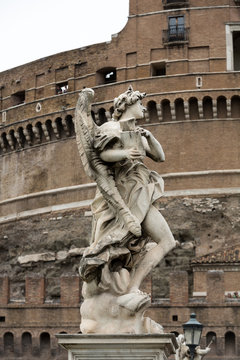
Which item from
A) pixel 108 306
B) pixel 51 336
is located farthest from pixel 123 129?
pixel 51 336

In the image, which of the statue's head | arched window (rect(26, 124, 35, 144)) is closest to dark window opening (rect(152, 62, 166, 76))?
arched window (rect(26, 124, 35, 144))

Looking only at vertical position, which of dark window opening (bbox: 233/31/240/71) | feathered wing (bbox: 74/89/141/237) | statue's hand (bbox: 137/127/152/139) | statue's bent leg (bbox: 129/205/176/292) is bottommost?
statue's bent leg (bbox: 129/205/176/292)

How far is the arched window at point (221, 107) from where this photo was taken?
3156cm

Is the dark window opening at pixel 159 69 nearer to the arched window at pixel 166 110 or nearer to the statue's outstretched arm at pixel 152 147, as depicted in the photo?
the arched window at pixel 166 110

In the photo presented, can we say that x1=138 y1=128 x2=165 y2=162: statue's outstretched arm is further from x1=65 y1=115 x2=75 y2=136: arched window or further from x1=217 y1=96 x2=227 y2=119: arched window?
x1=65 y1=115 x2=75 y2=136: arched window

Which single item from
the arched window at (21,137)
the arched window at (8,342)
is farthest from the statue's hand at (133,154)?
the arched window at (21,137)

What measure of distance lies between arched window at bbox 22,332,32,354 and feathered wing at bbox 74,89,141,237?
23239 mm

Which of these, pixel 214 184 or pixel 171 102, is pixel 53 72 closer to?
pixel 171 102

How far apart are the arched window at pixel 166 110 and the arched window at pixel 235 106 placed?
210 cm

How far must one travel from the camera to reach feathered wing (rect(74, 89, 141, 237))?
6.04m

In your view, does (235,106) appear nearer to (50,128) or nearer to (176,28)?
(176,28)

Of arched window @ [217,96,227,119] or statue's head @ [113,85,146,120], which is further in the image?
arched window @ [217,96,227,119]

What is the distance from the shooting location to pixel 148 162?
31.3 metres

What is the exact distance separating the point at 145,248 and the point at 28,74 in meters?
30.5
